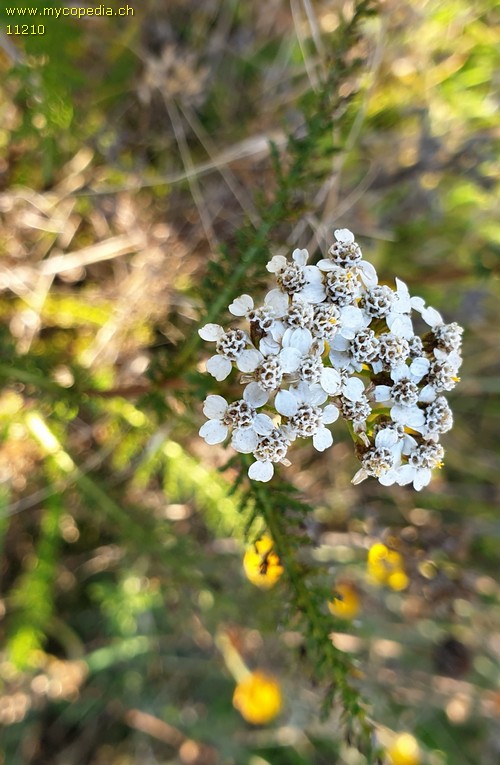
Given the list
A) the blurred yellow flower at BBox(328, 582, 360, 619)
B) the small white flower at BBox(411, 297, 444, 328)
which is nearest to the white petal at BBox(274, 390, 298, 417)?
the small white flower at BBox(411, 297, 444, 328)

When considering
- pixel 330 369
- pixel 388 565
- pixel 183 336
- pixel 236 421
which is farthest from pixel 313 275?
pixel 388 565

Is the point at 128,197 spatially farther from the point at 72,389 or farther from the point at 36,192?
the point at 72,389

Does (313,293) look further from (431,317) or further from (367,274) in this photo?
(431,317)

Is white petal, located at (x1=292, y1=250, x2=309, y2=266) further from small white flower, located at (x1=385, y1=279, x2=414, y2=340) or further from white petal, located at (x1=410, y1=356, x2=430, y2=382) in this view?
white petal, located at (x1=410, y1=356, x2=430, y2=382)

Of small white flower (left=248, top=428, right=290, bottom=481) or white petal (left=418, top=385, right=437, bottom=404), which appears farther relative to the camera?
white petal (left=418, top=385, right=437, bottom=404)

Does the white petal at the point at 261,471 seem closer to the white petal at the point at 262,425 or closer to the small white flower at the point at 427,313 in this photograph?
the white petal at the point at 262,425

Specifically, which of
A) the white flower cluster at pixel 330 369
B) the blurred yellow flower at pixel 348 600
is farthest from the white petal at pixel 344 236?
the blurred yellow flower at pixel 348 600
